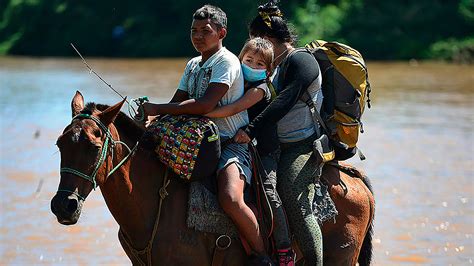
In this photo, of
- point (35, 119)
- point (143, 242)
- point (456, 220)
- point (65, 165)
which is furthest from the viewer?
point (35, 119)

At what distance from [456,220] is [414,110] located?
10.7m

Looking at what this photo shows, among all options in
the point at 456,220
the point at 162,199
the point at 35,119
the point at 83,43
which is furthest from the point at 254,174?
the point at 83,43

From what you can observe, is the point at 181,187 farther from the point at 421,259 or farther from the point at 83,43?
the point at 83,43

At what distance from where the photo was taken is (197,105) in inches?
216

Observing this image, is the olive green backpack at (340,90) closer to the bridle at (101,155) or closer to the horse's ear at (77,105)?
the bridle at (101,155)

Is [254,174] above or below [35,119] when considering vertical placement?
above

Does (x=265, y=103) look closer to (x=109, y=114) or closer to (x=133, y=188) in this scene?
(x=133, y=188)

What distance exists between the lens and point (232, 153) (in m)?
5.66

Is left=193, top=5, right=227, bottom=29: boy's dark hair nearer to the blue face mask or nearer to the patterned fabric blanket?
the blue face mask

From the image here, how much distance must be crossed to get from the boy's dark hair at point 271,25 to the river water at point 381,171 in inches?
117

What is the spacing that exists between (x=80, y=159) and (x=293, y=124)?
160cm

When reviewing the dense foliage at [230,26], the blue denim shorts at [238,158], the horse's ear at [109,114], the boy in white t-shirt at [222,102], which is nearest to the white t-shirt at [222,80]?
the boy in white t-shirt at [222,102]

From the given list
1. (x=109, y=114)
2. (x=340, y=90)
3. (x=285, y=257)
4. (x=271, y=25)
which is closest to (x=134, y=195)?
(x=109, y=114)

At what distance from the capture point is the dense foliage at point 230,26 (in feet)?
131
